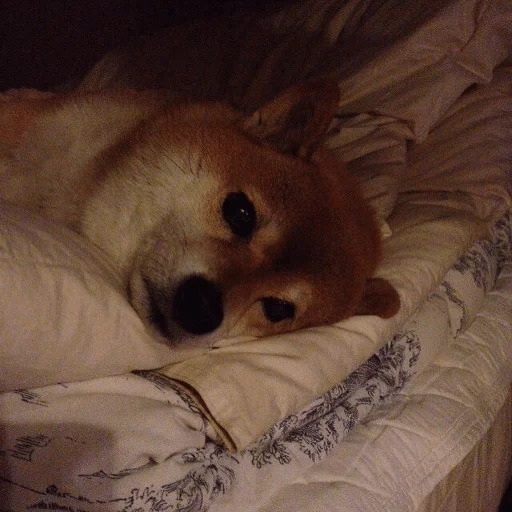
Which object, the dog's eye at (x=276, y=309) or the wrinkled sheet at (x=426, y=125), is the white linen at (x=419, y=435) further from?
the dog's eye at (x=276, y=309)

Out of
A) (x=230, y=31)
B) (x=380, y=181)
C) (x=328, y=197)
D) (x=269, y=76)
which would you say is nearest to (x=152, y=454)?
(x=328, y=197)

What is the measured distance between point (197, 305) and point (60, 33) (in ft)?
7.80

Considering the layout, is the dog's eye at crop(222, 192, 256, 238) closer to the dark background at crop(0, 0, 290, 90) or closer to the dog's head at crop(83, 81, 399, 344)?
the dog's head at crop(83, 81, 399, 344)

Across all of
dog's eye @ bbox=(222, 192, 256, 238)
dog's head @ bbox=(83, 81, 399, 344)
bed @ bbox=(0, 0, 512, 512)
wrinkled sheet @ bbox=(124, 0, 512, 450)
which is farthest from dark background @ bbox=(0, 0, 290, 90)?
dog's eye @ bbox=(222, 192, 256, 238)

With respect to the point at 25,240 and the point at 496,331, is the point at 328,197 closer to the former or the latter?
the point at 25,240

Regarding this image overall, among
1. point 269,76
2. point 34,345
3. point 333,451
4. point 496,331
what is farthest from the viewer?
point 269,76

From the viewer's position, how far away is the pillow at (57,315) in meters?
0.87

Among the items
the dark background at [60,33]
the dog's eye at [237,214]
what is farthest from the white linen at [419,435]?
the dark background at [60,33]

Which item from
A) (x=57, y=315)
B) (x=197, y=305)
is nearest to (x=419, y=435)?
(x=197, y=305)

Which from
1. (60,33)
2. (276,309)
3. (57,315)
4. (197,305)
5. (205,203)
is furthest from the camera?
(60,33)

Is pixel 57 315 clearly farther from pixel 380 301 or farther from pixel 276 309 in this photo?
pixel 380 301

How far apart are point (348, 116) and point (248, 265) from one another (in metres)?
1.03

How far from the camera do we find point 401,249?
1758 millimetres

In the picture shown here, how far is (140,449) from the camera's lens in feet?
3.16
